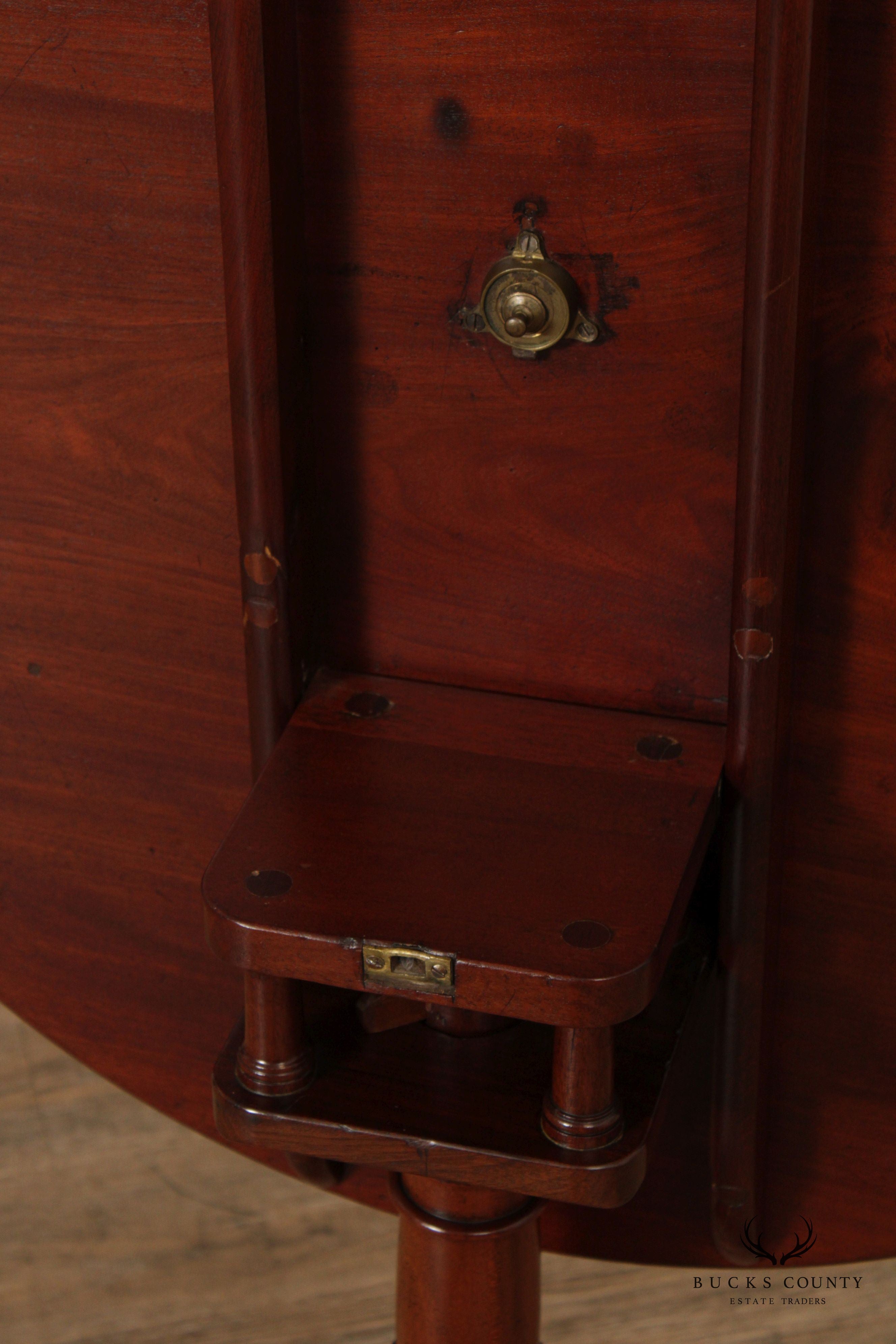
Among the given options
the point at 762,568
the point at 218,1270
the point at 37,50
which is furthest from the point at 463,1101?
the point at 218,1270

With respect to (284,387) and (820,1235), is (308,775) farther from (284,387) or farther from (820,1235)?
(820,1235)

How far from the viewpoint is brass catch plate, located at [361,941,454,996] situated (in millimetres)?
934

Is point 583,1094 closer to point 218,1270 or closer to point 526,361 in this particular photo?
point 526,361

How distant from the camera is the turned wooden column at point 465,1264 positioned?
1.14 meters

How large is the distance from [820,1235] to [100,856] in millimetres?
579

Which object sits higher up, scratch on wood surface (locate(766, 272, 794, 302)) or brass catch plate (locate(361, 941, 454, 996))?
scratch on wood surface (locate(766, 272, 794, 302))

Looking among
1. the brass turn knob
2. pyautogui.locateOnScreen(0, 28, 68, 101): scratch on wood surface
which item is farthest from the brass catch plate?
Result: pyautogui.locateOnScreen(0, 28, 68, 101): scratch on wood surface

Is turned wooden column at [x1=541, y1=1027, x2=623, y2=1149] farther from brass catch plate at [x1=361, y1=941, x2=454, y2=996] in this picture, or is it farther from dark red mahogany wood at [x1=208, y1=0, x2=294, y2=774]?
dark red mahogany wood at [x1=208, y1=0, x2=294, y2=774]

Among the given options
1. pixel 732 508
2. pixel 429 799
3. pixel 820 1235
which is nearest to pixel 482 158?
pixel 732 508

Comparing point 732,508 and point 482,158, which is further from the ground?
point 482,158

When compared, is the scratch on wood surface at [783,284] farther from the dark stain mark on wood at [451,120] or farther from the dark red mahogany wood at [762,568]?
the dark stain mark on wood at [451,120]

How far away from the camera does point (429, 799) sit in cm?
105

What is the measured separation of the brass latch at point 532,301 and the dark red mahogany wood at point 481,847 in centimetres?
23

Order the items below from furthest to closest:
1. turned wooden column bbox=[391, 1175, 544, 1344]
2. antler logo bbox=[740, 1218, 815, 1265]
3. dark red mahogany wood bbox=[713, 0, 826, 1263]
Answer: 1. antler logo bbox=[740, 1218, 815, 1265]
2. turned wooden column bbox=[391, 1175, 544, 1344]
3. dark red mahogany wood bbox=[713, 0, 826, 1263]
